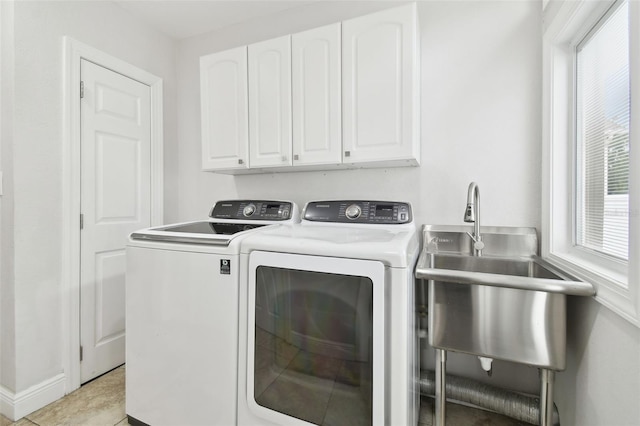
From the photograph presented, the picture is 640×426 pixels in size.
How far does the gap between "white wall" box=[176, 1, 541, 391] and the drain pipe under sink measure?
0.38ft

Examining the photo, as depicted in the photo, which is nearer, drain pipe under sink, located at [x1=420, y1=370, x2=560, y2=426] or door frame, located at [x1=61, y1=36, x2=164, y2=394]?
drain pipe under sink, located at [x1=420, y1=370, x2=560, y2=426]

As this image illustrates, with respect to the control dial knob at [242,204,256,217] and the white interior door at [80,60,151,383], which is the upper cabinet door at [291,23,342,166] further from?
the white interior door at [80,60,151,383]

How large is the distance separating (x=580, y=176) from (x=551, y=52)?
0.63 m

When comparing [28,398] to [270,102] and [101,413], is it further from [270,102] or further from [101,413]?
[270,102]

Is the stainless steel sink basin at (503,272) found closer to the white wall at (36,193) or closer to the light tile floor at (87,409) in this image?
the light tile floor at (87,409)

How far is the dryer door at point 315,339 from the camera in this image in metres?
1.05

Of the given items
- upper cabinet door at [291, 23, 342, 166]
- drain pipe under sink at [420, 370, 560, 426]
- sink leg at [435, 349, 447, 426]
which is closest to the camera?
sink leg at [435, 349, 447, 426]

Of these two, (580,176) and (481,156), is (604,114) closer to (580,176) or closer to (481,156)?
(580,176)

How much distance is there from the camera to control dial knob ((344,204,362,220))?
Result: 1713 millimetres

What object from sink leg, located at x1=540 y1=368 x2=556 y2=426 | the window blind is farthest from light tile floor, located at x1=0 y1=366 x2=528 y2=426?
the window blind

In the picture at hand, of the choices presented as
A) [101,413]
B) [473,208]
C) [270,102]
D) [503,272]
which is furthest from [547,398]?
[101,413]

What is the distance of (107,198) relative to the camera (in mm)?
2021

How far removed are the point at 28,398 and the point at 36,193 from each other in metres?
1.14

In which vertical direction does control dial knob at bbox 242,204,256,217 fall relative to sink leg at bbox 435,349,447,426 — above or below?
above
